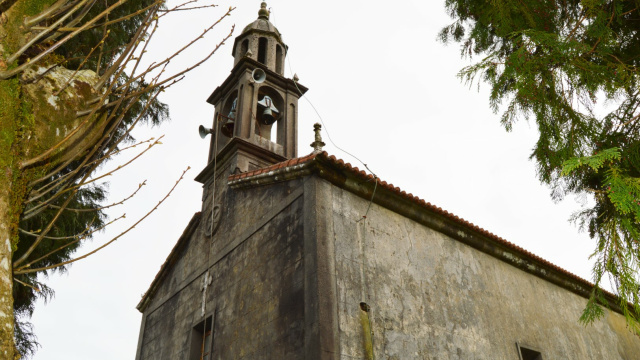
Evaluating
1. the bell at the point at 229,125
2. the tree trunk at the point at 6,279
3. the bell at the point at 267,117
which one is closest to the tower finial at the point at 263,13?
the bell at the point at 229,125

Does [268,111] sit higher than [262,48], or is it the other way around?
[262,48]

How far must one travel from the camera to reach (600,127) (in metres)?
4.94

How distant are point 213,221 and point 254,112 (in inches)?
118

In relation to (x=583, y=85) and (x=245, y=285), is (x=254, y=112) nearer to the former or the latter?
(x=245, y=285)

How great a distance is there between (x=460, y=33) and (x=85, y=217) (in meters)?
8.74

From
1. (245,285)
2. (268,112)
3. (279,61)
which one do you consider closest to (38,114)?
(245,285)

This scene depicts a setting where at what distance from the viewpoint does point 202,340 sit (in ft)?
30.3

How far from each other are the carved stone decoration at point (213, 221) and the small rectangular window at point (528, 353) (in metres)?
6.99

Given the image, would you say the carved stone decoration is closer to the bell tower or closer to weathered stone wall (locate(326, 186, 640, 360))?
the bell tower

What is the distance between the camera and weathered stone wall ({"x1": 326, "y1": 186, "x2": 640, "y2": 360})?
6996 mm

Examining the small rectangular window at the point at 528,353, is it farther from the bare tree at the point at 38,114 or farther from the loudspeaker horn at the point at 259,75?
the bare tree at the point at 38,114

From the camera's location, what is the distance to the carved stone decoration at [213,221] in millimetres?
10127

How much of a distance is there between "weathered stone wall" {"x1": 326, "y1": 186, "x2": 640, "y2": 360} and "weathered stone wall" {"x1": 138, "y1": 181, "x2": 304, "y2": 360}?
31.1 inches

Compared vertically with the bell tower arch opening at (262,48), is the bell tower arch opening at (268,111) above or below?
below
